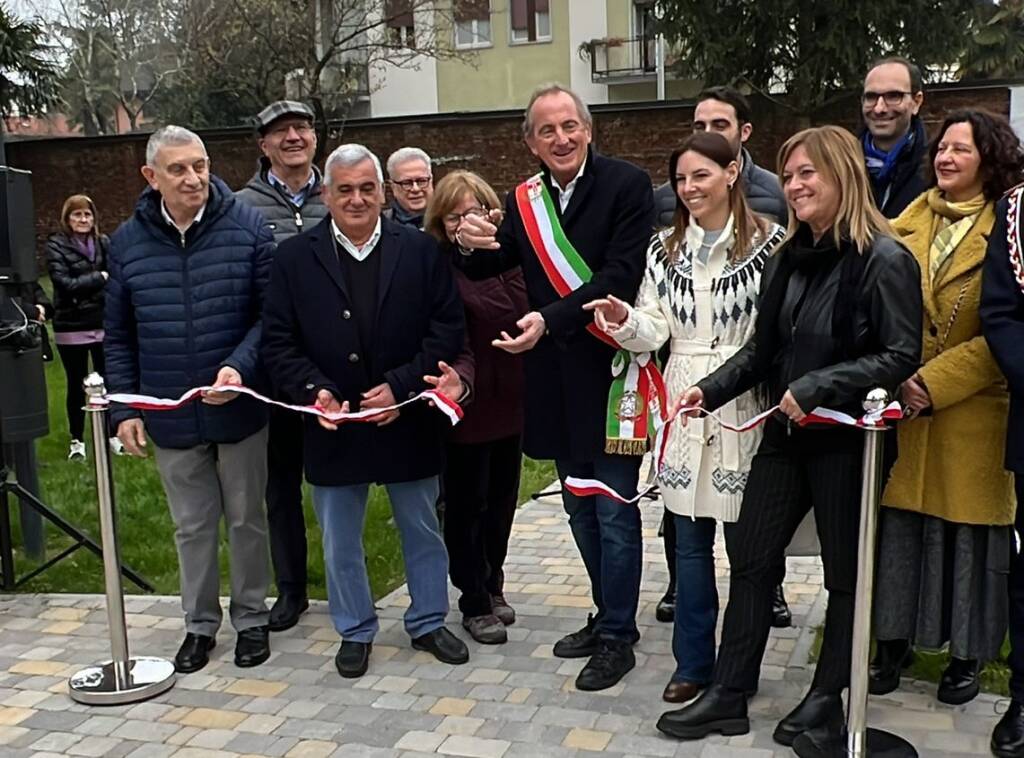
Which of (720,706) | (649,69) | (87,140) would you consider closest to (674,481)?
(720,706)

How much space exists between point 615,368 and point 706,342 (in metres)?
0.42

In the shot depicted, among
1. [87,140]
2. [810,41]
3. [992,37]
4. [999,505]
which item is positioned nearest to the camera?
[999,505]

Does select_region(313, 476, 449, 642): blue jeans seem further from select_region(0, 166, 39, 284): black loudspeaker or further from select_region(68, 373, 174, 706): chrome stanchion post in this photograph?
select_region(0, 166, 39, 284): black loudspeaker

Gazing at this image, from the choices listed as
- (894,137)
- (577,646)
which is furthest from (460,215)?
(577,646)

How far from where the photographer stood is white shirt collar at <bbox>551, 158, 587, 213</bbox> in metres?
4.14

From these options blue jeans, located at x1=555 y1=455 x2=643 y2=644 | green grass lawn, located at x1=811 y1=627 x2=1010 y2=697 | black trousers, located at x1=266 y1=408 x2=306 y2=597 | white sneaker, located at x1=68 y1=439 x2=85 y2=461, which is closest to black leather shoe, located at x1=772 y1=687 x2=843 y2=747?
green grass lawn, located at x1=811 y1=627 x2=1010 y2=697

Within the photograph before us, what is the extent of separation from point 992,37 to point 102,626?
2684 cm

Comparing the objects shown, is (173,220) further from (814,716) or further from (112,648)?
(814,716)

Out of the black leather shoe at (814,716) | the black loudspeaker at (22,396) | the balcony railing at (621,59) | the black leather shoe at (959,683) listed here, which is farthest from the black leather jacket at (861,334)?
the balcony railing at (621,59)

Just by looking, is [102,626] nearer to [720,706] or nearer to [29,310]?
[29,310]

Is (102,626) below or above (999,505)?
below

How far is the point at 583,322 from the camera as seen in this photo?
4.03 meters

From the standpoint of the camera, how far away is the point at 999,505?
3.65 meters

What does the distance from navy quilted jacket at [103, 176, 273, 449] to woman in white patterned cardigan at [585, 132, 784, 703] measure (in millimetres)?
1528
